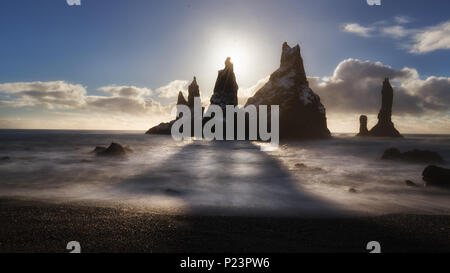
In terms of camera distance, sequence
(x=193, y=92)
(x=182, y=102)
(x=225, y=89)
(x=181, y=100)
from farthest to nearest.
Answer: (x=181, y=100) < (x=182, y=102) < (x=193, y=92) < (x=225, y=89)

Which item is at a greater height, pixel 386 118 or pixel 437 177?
pixel 386 118

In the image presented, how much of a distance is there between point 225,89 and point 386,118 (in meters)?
68.2

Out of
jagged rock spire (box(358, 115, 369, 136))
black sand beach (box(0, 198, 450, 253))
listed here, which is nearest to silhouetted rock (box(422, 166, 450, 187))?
black sand beach (box(0, 198, 450, 253))

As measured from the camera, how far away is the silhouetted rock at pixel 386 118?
96438 mm

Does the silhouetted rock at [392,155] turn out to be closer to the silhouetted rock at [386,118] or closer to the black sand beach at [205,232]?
the black sand beach at [205,232]

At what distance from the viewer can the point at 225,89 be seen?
10194 centimetres

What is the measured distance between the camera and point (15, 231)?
589 cm

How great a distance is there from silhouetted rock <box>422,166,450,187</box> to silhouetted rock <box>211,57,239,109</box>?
88.3 metres

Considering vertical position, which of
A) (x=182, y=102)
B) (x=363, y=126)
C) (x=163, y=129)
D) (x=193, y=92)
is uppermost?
(x=193, y=92)

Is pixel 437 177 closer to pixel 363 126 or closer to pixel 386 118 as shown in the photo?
pixel 386 118

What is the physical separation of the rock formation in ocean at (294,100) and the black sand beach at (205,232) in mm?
71103

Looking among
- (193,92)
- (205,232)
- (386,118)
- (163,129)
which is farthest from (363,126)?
(205,232)
